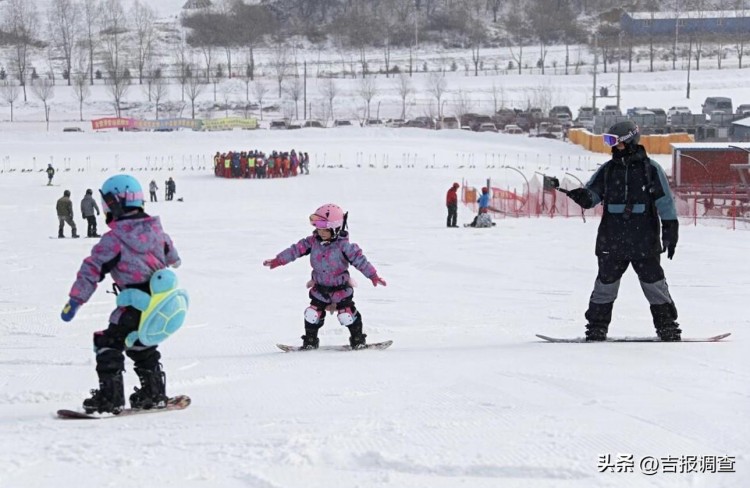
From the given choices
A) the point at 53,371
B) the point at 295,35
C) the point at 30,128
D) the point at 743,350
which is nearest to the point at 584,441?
the point at 743,350

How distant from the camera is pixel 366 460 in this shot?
4289mm

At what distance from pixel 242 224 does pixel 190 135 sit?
39002 mm

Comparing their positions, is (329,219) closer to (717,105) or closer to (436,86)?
(717,105)

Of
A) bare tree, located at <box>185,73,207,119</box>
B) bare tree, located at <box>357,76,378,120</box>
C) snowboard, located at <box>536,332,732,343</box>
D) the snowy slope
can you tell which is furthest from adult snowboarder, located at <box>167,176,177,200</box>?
bare tree, located at <box>185,73,207,119</box>

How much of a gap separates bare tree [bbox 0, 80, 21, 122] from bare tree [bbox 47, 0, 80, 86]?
14.7 m

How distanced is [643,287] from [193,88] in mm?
71814

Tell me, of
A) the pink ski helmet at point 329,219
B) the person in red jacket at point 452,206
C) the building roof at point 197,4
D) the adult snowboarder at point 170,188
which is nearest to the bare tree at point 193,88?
the building roof at point 197,4

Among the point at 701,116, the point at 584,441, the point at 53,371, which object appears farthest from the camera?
the point at 701,116

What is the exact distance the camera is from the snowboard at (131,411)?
211 inches

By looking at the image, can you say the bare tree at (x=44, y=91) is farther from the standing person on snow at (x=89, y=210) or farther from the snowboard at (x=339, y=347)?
the snowboard at (x=339, y=347)

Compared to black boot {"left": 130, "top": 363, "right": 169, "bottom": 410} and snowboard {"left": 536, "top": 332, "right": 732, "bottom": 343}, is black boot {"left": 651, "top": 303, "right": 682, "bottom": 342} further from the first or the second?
black boot {"left": 130, "top": 363, "right": 169, "bottom": 410}

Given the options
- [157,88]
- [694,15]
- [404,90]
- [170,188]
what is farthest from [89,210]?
[694,15]

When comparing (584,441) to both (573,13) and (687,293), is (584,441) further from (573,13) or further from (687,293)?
(573,13)

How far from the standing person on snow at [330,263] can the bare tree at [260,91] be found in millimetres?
68749
